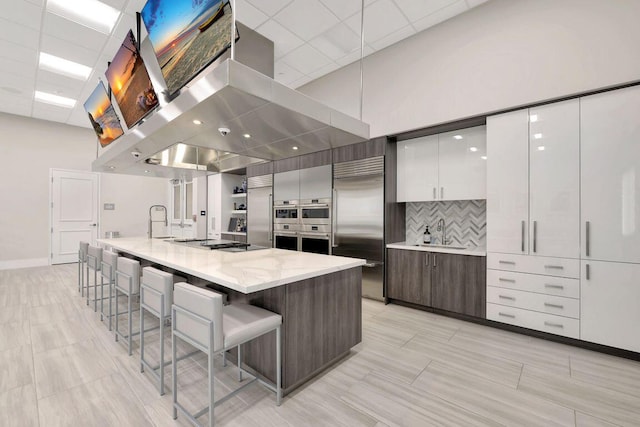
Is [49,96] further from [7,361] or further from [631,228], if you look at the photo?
[631,228]

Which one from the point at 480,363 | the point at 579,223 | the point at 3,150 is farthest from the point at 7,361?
the point at 3,150

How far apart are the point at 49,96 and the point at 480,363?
26.2ft

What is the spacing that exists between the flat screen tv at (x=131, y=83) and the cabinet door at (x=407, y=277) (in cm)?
361

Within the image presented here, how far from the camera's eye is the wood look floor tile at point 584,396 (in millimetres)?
1748

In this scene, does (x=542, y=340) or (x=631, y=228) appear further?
(x=542, y=340)

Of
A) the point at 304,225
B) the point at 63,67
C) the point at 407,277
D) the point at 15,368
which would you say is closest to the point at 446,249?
the point at 407,277

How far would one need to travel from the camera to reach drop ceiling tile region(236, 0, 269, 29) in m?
2.98

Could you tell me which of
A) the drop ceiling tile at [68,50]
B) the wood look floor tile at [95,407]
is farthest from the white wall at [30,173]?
the wood look floor tile at [95,407]

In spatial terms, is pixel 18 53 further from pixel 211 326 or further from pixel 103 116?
pixel 211 326

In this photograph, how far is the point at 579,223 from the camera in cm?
258

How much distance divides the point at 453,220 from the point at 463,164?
0.81 meters

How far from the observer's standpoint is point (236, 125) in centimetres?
213

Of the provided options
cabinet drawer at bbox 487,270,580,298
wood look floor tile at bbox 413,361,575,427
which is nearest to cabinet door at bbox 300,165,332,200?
cabinet drawer at bbox 487,270,580,298

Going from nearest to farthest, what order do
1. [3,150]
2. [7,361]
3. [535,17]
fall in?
[7,361] < [535,17] < [3,150]
